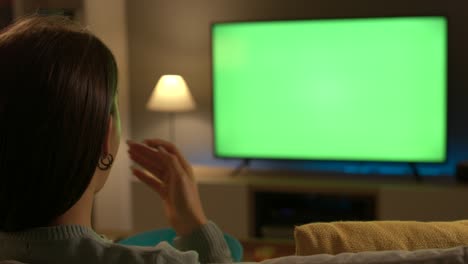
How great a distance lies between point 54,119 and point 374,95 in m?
3.02

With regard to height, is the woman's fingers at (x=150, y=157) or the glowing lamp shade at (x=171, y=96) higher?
the woman's fingers at (x=150, y=157)

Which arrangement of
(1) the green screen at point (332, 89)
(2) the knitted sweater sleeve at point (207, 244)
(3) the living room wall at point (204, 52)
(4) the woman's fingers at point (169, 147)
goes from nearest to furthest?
(2) the knitted sweater sleeve at point (207, 244), (4) the woman's fingers at point (169, 147), (1) the green screen at point (332, 89), (3) the living room wall at point (204, 52)

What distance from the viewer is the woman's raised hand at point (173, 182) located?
126 cm

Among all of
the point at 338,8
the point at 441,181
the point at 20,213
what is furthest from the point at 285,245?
the point at 20,213

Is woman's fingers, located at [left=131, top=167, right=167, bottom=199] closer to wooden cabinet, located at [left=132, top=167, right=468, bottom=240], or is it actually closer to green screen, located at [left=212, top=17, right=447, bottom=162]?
wooden cabinet, located at [left=132, top=167, right=468, bottom=240]

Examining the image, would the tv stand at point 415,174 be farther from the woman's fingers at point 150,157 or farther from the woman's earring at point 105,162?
the woman's earring at point 105,162

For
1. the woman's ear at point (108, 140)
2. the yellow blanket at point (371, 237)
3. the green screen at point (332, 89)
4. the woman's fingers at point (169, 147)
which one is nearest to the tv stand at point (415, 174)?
the green screen at point (332, 89)

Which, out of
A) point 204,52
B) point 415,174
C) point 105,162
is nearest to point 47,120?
point 105,162

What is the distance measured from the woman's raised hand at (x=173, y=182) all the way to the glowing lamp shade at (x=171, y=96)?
2434mm

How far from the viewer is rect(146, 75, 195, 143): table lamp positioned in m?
3.81

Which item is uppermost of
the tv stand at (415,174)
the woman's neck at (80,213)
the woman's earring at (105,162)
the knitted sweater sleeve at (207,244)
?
the woman's earring at (105,162)

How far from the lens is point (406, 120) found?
3643mm

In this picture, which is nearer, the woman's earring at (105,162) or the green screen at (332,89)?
the woman's earring at (105,162)

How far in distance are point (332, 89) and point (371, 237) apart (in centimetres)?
Result: 290
